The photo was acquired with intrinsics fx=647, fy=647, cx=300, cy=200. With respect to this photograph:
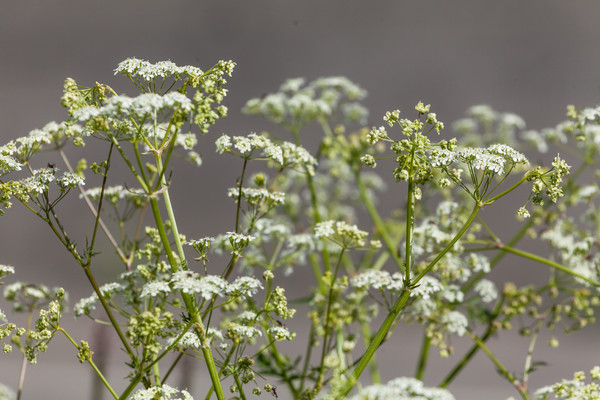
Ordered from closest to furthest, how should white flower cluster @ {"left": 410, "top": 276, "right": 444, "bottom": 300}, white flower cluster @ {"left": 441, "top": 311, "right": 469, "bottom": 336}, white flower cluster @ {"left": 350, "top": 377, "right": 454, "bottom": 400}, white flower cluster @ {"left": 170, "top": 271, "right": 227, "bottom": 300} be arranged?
1. white flower cluster @ {"left": 350, "top": 377, "right": 454, "bottom": 400}
2. white flower cluster @ {"left": 170, "top": 271, "right": 227, "bottom": 300}
3. white flower cluster @ {"left": 410, "top": 276, "right": 444, "bottom": 300}
4. white flower cluster @ {"left": 441, "top": 311, "right": 469, "bottom": 336}

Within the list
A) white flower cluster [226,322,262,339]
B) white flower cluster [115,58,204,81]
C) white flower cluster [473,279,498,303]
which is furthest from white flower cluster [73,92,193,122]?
white flower cluster [473,279,498,303]

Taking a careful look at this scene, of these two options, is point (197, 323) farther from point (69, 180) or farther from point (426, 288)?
point (426, 288)

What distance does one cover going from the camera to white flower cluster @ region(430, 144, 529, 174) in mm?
1150

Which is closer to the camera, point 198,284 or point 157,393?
point 198,284

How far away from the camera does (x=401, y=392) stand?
100 cm

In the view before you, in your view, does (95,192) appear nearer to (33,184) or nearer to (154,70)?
(33,184)

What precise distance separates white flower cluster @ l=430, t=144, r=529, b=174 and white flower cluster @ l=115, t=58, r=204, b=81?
46 cm

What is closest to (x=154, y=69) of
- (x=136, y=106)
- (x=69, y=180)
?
(x=136, y=106)

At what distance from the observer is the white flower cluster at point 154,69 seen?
117 centimetres

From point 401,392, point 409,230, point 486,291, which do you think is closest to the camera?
point 401,392

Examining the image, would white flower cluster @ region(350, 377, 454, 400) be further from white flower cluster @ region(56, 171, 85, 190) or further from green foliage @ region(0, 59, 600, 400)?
white flower cluster @ region(56, 171, 85, 190)

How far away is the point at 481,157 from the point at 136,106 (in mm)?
612

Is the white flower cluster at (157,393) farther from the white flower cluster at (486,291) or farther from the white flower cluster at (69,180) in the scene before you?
the white flower cluster at (486,291)

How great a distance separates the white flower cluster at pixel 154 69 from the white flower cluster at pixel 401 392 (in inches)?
24.7
